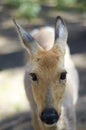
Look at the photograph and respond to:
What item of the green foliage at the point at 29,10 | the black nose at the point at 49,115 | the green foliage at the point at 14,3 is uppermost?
the green foliage at the point at 14,3

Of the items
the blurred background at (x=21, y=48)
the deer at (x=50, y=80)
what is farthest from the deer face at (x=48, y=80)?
the blurred background at (x=21, y=48)

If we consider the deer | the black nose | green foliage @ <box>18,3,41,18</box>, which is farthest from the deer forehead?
green foliage @ <box>18,3,41,18</box>

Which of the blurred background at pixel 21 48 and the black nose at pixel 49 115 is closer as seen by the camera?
the black nose at pixel 49 115

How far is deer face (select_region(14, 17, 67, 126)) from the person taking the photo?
402 cm

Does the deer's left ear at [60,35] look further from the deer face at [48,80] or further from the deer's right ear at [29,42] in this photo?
the deer's right ear at [29,42]

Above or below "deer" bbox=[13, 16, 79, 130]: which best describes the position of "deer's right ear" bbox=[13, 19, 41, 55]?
above

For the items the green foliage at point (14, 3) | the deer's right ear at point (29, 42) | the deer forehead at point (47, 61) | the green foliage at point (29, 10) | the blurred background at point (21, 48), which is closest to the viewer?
the deer forehead at point (47, 61)

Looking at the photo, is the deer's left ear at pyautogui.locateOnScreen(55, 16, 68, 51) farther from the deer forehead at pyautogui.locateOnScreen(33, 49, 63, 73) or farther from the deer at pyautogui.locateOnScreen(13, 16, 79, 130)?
the deer forehead at pyautogui.locateOnScreen(33, 49, 63, 73)

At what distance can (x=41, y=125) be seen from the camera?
4621 mm

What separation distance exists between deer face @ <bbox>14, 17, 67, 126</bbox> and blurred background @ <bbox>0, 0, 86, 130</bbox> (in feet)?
5.63

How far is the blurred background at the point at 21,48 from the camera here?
632 centimetres

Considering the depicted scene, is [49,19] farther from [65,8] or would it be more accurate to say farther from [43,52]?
[43,52]

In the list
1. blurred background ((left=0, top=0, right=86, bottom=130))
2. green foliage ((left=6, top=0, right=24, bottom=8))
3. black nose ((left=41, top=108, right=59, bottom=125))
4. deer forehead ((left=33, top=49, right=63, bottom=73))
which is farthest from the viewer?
green foliage ((left=6, top=0, right=24, bottom=8))

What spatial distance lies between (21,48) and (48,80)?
4265 millimetres
